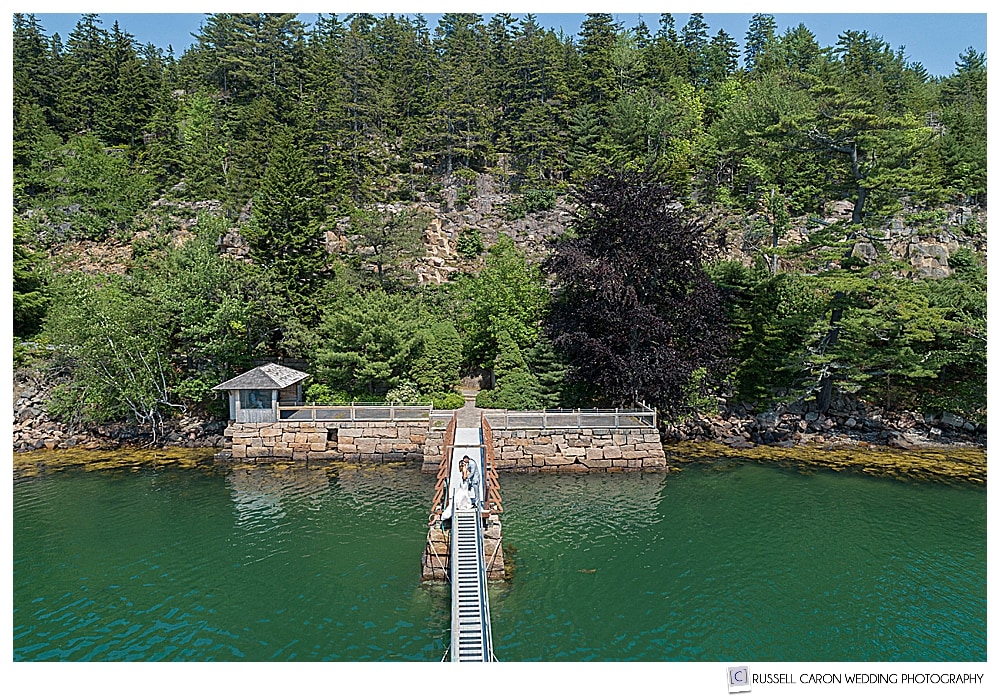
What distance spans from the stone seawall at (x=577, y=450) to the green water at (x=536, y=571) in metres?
1.45

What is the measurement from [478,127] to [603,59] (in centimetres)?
1047

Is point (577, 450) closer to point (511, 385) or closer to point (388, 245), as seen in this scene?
point (511, 385)

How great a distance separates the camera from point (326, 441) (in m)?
24.1

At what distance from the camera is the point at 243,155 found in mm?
44094

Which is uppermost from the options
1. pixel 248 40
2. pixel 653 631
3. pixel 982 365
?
pixel 248 40

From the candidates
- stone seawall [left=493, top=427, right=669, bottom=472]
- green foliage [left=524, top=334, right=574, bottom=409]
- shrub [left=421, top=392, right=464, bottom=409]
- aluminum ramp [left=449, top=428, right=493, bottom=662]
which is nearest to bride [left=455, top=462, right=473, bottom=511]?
aluminum ramp [left=449, top=428, right=493, bottom=662]

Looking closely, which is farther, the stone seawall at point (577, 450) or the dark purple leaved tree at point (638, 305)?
the dark purple leaved tree at point (638, 305)

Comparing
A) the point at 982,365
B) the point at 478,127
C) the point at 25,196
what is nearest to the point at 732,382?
the point at 982,365

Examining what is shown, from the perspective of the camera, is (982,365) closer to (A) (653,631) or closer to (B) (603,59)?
(A) (653,631)

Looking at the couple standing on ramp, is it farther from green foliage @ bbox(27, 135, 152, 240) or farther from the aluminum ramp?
green foliage @ bbox(27, 135, 152, 240)

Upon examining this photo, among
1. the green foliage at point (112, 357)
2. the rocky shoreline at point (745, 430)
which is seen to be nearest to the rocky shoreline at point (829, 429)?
the rocky shoreline at point (745, 430)

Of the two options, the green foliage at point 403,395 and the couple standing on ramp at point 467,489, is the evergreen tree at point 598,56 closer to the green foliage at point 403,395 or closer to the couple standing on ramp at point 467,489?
the green foliage at point 403,395

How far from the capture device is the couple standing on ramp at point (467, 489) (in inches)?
573
